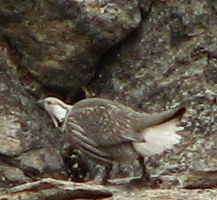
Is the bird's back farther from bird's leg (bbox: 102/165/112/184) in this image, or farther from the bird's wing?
bird's leg (bbox: 102/165/112/184)

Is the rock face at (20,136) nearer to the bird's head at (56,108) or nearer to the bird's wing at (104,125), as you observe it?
the bird's head at (56,108)

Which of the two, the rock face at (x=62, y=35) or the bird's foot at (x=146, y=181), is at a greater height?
the rock face at (x=62, y=35)

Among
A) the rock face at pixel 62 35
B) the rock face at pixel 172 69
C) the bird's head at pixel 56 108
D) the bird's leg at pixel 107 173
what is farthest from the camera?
the rock face at pixel 62 35

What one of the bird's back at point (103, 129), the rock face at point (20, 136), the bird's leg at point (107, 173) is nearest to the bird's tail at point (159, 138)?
the bird's back at point (103, 129)

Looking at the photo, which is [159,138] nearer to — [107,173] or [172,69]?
[107,173]

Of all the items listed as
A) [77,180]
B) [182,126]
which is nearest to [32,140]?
[77,180]

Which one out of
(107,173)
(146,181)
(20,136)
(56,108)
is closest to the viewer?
(146,181)

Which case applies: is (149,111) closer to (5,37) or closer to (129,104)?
(129,104)

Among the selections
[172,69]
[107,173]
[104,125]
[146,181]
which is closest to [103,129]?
[104,125]
